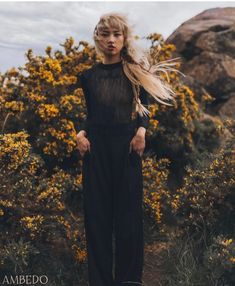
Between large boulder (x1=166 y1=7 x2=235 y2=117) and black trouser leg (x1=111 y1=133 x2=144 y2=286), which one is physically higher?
large boulder (x1=166 y1=7 x2=235 y2=117)

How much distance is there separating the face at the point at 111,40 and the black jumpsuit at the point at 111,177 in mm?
144

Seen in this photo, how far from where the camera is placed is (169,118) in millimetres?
7027

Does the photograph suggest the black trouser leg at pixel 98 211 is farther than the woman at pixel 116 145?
Yes

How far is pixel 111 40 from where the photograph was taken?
3.81 metres

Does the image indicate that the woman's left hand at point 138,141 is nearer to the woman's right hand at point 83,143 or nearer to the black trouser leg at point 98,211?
the black trouser leg at point 98,211

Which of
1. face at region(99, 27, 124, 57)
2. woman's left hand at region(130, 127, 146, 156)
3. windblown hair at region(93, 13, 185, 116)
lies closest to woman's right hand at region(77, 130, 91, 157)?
woman's left hand at region(130, 127, 146, 156)

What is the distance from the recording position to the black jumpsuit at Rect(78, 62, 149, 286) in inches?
155

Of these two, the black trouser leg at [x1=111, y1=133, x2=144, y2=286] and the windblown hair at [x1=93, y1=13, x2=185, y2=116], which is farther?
the black trouser leg at [x1=111, y1=133, x2=144, y2=286]

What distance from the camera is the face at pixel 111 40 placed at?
3816 mm

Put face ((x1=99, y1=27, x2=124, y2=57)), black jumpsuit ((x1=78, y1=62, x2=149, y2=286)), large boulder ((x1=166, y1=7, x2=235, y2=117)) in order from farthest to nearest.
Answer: large boulder ((x1=166, y1=7, x2=235, y2=117)) → black jumpsuit ((x1=78, y1=62, x2=149, y2=286)) → face ((x1=99, y1=27, x2=124, y2=57))

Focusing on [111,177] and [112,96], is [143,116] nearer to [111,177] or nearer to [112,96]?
[112,96]

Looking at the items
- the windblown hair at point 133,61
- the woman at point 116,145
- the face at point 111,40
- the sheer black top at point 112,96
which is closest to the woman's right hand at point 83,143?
the woman at point 116,145

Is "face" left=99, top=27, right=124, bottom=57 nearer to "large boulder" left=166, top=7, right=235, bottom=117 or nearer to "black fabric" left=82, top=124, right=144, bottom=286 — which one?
"black fabric" left=82, top=124, right=144, bottom=286

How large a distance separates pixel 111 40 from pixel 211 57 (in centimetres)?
531
